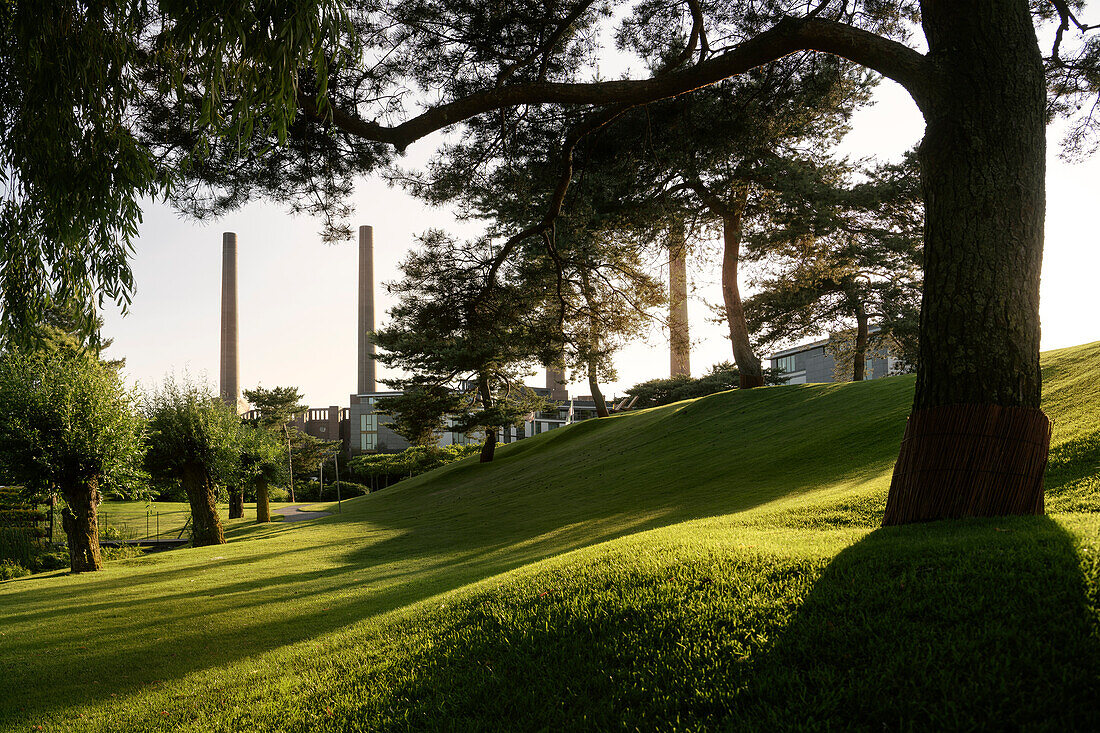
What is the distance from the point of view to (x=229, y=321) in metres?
55.7

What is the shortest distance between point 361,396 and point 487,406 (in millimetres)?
33598

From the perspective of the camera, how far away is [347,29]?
386 cm

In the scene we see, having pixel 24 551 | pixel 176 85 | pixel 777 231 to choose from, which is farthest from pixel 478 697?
pixel 24 551

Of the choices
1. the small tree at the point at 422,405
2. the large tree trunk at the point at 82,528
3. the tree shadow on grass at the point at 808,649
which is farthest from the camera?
the small tree at the point at 422,405

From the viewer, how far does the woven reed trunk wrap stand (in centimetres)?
425

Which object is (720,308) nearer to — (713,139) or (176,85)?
(713,139)

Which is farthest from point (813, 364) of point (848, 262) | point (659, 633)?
point (659, 633)

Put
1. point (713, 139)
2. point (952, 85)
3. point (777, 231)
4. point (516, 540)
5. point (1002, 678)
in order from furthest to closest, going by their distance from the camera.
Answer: point (777, 231), point (516, 540), point (713, 139), point (952, 85), point (1002, 678)

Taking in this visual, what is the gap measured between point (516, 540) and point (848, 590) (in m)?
8.90

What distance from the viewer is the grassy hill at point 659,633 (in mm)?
2742

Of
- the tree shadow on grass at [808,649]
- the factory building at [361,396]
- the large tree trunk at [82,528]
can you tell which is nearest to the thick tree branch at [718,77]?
the tree shadow on grass at [808,649]

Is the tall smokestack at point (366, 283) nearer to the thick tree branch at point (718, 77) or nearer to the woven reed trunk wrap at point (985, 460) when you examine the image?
the thick tree branch at point (718, 77)

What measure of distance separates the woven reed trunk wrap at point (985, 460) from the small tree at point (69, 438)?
1640cm

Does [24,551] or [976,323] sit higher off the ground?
[976,323]
